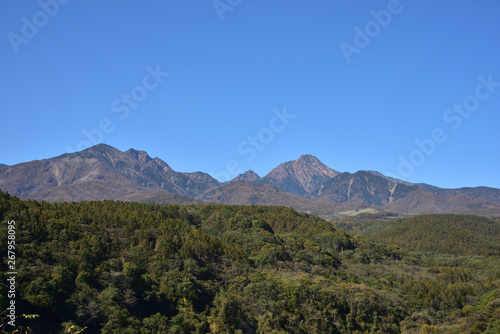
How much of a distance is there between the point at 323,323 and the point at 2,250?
227 ft

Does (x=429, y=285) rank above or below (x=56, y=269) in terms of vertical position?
below

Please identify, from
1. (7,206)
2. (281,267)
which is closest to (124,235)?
(7,206)

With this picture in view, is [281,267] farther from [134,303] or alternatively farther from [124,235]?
[134,303]

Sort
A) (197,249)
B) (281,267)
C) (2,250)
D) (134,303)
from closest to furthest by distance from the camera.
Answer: (2,250), (134,303), (197,249), (281,267)

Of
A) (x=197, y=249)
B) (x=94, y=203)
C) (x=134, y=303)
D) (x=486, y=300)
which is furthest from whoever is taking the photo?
(x=94, y=203)

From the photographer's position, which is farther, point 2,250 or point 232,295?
point 232,295

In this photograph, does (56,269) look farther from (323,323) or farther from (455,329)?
(455,329)

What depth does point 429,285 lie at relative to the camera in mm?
118625

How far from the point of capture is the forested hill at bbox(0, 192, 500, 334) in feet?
233

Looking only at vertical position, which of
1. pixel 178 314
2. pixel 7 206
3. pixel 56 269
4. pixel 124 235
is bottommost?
pixel 178 314

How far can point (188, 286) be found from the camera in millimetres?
89688

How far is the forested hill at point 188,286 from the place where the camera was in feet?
233

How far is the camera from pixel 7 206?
313 ft

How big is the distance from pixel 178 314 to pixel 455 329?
6241 cm
